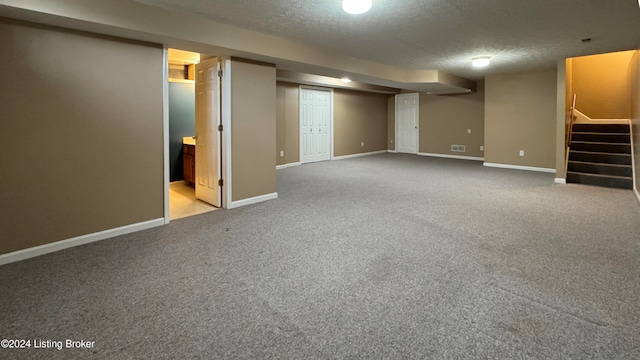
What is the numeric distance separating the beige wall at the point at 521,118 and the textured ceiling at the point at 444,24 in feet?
7.19

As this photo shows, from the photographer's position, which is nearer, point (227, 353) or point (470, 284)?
Result: point (227, 353)

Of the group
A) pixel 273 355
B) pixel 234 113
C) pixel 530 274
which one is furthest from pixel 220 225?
pixel 530 274

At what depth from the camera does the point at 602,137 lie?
7371 millimetres

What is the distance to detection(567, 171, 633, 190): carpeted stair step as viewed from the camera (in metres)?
6.14

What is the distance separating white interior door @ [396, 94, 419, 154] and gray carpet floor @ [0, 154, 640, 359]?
756 cm

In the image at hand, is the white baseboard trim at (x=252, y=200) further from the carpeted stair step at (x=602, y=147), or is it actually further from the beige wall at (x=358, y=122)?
the carpeted stair step at (x=602, y=147)

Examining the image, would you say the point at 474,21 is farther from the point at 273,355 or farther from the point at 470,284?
the point at 273,355

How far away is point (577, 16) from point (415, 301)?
3745mm

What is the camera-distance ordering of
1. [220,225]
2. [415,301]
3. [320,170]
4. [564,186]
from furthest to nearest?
[320,170] < [564,186] < [220,225] < [415,301]

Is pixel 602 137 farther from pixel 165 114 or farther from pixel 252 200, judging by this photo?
pixel 165 114

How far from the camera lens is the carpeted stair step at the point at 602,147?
22.4ft

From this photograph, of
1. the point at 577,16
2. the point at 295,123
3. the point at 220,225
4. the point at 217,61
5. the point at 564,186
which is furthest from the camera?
the point at 295,123

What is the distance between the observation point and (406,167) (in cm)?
898

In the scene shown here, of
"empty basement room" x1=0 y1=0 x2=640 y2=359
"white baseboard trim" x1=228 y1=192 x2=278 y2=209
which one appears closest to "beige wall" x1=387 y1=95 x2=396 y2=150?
"empty basement room" x1=0 y1=0 x2=640 y2=359
